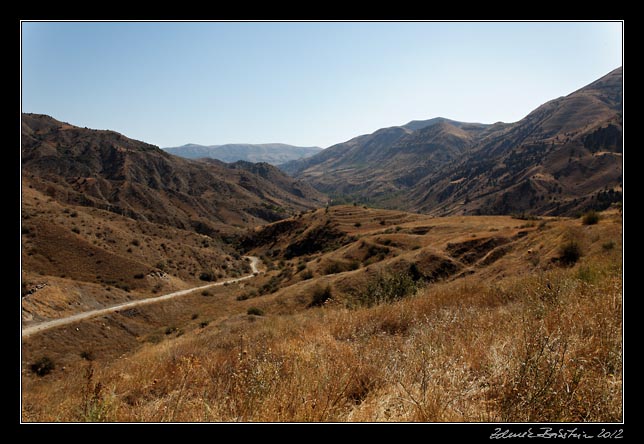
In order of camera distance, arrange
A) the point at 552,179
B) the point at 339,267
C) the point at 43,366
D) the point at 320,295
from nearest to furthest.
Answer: the point at 43,366 < the point at 320,295 < the point at 339,267 < the point at 552,179

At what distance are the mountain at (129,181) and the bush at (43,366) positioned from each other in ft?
197

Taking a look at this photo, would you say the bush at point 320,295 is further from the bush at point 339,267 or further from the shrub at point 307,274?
the shrub at point 307,274

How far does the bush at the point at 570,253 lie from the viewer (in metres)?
15.6

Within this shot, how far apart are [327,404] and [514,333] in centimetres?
264

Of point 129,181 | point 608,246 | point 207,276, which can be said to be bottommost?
point 207,276

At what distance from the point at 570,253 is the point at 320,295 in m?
14.0

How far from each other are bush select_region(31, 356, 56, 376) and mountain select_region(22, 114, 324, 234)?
6010cm

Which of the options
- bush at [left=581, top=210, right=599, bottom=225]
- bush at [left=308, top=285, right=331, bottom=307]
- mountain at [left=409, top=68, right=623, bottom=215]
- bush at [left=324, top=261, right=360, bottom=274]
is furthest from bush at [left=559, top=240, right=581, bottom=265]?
mountain at [left=409, top=68, right=623, bottom=215]

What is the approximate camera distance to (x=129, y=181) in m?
101

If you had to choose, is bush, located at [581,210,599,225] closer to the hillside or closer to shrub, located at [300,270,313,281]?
the hillside

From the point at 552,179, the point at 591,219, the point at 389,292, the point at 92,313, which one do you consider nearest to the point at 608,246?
the point at 591,219

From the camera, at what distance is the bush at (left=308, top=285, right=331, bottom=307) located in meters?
21.9
